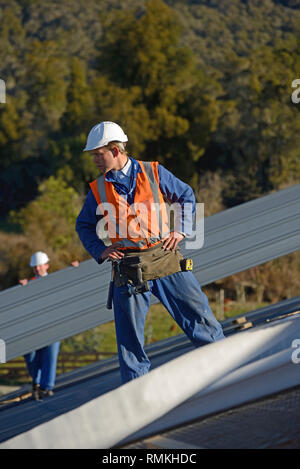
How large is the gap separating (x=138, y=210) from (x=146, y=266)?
0.31m

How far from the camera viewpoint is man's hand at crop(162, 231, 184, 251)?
149 inches

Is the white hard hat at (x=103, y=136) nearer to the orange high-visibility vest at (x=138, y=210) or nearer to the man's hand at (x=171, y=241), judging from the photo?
the orange high-visibility vest at (x=138, y=210)

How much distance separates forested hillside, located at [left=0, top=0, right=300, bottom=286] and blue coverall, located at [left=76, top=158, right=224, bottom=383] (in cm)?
2051

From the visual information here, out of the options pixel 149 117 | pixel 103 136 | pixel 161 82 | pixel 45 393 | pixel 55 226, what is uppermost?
pixel 161 82

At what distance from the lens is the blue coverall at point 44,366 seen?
273 inches

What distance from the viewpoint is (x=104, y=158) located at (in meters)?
3.74

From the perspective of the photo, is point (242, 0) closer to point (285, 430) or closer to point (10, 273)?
point (10, 273)

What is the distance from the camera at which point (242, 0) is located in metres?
60.2

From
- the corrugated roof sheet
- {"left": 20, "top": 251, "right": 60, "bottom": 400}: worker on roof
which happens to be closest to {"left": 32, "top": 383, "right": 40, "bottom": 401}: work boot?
{"left": 20, "top": 251, "right": 60, "bottom": 400}: worker on roof

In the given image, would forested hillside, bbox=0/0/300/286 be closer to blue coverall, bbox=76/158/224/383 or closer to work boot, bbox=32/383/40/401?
work boot, bbox=32/383/40/401

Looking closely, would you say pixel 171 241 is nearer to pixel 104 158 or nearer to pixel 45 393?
pixel 104 158

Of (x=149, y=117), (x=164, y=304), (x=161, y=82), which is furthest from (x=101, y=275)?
(x=161, y=82)

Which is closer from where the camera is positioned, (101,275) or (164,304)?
(164,304)

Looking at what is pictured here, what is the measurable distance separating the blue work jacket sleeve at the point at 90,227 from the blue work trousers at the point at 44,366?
3252mm
